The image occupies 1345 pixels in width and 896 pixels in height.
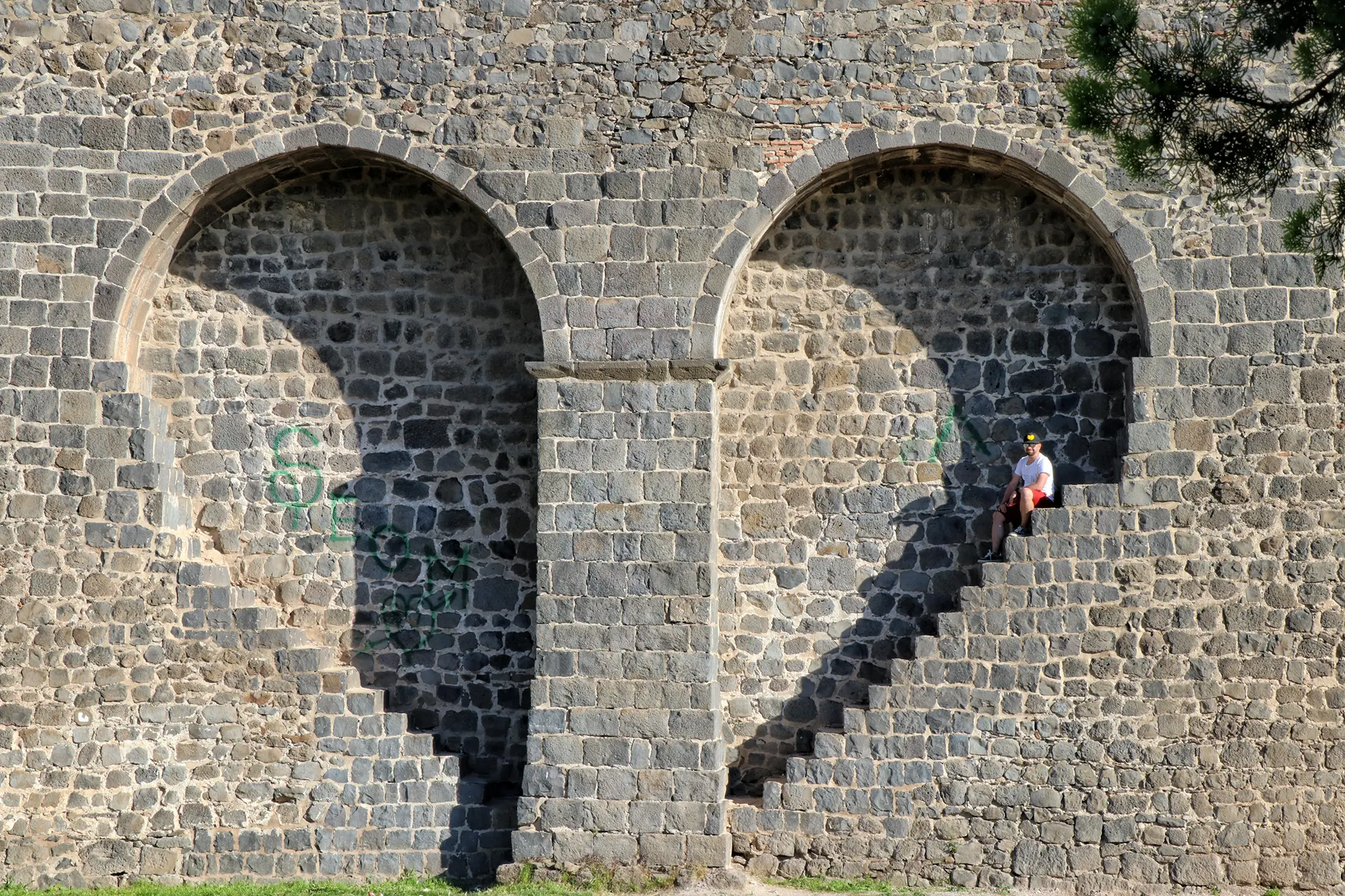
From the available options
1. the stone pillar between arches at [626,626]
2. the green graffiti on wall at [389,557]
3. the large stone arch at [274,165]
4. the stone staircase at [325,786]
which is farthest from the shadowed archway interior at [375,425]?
the stone pillar between arches at [626,626]

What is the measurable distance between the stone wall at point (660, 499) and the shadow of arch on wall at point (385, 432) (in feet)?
0.16

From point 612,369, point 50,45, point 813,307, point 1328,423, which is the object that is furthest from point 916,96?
point 50,45

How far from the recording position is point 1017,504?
9219mm

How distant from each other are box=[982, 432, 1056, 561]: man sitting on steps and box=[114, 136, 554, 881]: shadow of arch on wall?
123 inches

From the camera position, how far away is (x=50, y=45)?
30.7 ft

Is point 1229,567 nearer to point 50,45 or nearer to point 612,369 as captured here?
point 612,369

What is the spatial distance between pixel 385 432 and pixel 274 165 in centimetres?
193

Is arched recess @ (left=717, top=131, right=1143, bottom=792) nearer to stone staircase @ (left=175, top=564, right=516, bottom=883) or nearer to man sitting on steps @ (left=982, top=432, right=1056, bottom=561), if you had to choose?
man sitting on steps @ (left=982, top=432, right=1056, bottom=561)

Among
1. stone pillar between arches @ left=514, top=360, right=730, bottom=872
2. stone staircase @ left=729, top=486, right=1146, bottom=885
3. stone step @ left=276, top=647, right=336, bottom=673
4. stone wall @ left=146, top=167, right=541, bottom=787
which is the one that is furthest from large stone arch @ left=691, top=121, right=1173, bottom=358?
stone step @ left=276, top=647, right=336, bottom=673

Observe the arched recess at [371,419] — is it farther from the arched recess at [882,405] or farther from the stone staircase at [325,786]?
the arched recess at [882,405]

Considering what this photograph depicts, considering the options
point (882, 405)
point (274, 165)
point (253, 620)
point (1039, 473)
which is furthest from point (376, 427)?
point (1039, 473)

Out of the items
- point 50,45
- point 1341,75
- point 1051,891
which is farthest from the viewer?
point 50,45

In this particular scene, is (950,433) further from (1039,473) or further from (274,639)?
(274,639)

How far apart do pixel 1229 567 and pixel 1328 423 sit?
1.10m
